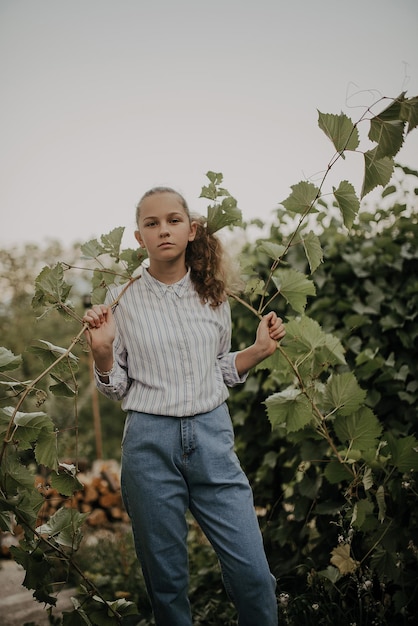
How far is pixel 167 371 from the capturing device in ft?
5.70

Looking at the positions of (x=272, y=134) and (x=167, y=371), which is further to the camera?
(x=272, y=134)

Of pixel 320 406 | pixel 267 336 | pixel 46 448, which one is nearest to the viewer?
pixel 46 448

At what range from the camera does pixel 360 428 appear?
1.90 meters

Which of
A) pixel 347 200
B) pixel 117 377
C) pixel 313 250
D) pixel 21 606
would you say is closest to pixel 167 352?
pixel 117 377

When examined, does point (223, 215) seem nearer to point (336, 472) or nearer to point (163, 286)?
point (163, 286)

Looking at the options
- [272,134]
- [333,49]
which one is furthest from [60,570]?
[333,49]

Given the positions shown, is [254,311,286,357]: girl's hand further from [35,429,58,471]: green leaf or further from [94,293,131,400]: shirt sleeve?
[35,429,58,471]: green leaf

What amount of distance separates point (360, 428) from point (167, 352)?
74 cm

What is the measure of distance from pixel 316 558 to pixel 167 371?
1.21 meters

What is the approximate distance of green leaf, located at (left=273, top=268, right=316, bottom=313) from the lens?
1873mm

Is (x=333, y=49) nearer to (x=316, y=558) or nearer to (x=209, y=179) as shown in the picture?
(x=209, y=179)

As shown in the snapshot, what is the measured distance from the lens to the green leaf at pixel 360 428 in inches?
74.7

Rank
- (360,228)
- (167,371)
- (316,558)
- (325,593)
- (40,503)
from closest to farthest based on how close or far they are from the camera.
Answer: (40,503)
(167,371)
(325,593)
(316,558)
(360,228)

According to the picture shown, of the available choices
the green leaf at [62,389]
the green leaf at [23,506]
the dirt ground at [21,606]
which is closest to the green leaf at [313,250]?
the green leaf at [62,389]
